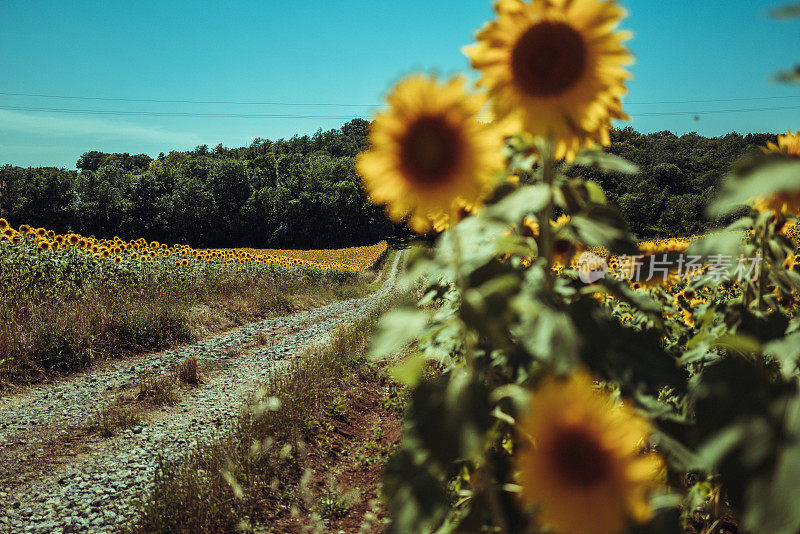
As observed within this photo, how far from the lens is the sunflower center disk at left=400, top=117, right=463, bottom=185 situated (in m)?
1.03

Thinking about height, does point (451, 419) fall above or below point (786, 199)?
below

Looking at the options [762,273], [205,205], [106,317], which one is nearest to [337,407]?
[762,273]

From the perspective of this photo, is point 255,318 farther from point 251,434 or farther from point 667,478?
point 667,478

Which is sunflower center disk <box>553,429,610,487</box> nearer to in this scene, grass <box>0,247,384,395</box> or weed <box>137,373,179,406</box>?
weed <box>137,373,179,406</box>

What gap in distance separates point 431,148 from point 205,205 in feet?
192

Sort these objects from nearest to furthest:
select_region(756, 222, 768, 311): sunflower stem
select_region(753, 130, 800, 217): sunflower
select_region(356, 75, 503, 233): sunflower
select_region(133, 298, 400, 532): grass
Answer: select_region(356, 75, 503, 233): sunflower → select_region(753, 130, 800, 217): sunflower → select_region(756, 222, 768, 311): sunflower stem → select_region(133, 298, 400, 532): grass

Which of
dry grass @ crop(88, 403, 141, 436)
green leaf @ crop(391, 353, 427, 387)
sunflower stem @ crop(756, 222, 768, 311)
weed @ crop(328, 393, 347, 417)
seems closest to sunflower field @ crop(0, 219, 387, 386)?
dry grass @ crop(88, 403, 141, 436)

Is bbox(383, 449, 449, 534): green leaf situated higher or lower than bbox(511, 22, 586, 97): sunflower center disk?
lower

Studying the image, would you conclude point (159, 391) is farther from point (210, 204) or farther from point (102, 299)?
point (210, 204)

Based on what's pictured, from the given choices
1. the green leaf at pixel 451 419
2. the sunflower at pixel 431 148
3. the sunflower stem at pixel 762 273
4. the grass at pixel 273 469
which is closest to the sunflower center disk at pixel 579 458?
the green leaf at pixel 451 419

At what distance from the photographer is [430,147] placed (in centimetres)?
103

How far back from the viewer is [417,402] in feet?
3.31

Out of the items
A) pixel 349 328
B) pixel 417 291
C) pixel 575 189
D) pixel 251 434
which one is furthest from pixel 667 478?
pixel 417 291

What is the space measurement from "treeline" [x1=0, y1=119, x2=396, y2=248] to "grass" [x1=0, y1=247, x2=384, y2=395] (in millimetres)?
43472
